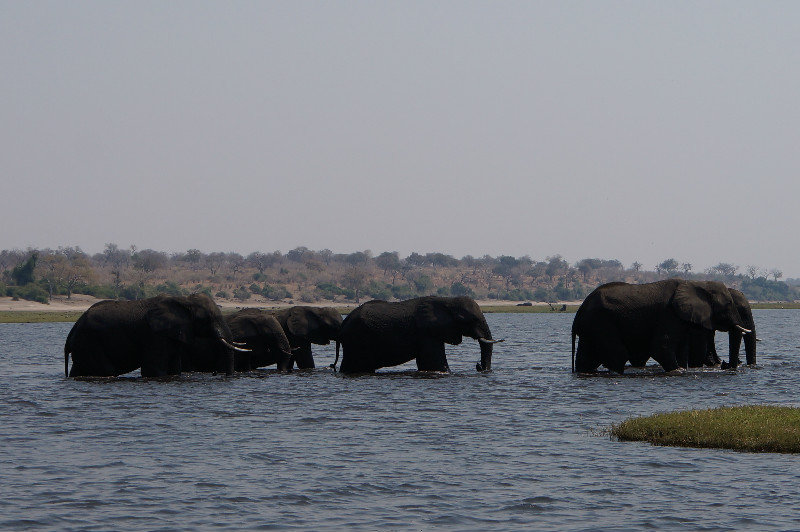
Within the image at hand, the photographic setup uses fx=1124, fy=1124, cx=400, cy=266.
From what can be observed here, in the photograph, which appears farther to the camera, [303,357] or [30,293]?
[30,293]

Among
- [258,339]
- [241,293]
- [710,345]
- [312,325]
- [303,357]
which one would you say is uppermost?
[241,293]

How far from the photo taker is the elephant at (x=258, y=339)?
1510 inches

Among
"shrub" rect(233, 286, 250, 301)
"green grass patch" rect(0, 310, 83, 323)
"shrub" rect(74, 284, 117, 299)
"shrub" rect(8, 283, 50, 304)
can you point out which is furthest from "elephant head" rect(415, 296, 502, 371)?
"shrub" rect(233, 286, 250, 301)

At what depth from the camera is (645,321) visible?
3603 cm

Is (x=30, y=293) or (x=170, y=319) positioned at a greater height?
(x=30, y=293)

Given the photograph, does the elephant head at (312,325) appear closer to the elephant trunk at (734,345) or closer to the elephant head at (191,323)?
the elephant head at (191,323)

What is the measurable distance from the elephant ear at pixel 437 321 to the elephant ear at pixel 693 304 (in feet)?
23.4

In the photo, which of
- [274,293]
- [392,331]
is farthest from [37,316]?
[392,331]

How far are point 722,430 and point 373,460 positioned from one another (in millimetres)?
A: 7220

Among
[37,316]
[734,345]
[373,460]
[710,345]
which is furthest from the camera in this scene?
[37,316]

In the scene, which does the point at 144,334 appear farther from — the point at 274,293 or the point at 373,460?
the point at 274,293

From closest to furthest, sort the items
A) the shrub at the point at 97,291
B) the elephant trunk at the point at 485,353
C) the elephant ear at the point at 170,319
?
the elephant ear at the point at 170,319 → the elephant trunk at the point at 485,353 → the shrub at the point at 97,291

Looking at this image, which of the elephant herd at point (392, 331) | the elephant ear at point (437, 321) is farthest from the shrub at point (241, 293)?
the elephant ear at point (437, 321)

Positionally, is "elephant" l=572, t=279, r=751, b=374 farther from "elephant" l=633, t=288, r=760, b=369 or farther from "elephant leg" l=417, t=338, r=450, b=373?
"elephant leg" l=417, t=338, r=450, b=373
